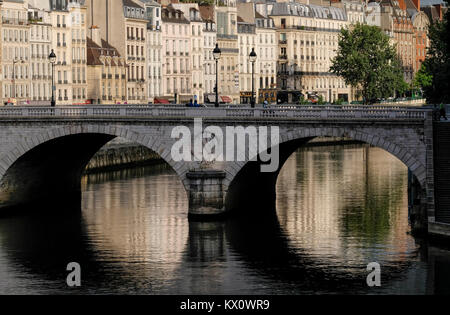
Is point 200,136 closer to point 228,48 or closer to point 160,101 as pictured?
point 160,101

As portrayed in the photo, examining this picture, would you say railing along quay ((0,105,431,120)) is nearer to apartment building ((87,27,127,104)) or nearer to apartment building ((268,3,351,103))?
apartment building ((87,27,127,104))

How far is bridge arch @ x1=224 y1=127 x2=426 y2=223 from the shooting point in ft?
225

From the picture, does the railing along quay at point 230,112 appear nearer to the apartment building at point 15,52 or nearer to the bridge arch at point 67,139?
the bridge arch at point 67,139

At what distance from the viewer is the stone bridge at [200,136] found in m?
68.7

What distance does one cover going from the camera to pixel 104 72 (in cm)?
14025

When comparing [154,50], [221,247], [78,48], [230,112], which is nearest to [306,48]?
[154,50]

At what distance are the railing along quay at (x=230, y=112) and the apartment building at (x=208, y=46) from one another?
80.1 metres

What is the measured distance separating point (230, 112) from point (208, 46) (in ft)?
284

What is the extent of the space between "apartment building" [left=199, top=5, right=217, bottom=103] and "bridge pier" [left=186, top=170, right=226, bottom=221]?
8388cm

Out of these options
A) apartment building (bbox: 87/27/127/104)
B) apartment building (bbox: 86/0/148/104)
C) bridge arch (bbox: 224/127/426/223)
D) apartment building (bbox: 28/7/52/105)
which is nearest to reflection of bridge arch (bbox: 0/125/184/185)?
bridge arch (bbox: 224/127/426/223)

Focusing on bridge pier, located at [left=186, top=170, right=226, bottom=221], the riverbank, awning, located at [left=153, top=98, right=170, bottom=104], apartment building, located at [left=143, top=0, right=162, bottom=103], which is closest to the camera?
bridge pier, located at [left=186, top=170, right=226, bottom=221]

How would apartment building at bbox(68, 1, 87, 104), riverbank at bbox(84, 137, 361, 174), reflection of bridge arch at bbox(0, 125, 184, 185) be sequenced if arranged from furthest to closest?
apartment building at bbox(68, 1, 87, 104)
riverbank at bbox(84, 137, 361, 174)
reflection of bridge arch at bbox(0, 125, 184, 185)
